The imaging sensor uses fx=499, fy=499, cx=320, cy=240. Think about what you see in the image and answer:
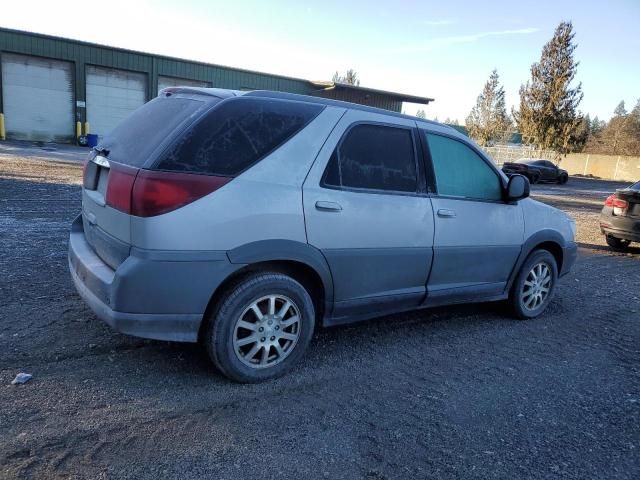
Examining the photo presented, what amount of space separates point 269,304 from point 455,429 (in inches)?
54.1

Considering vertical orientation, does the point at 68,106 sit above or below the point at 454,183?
above

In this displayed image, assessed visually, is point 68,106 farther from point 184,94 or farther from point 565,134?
point 565,134

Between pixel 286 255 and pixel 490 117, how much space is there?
47.0 meters

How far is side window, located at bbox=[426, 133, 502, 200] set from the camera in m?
4.16

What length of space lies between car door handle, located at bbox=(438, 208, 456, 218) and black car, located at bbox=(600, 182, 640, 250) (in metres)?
6.57

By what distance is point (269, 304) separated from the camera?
10.7ft

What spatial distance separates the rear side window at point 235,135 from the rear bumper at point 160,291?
0.54m

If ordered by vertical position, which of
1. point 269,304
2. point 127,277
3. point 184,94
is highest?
point 184,94

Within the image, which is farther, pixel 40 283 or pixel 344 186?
pixel 40 283

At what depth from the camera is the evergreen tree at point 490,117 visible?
149ft

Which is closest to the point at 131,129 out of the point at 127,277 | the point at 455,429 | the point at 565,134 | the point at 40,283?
the point at 127,277

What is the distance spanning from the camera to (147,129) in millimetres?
3293

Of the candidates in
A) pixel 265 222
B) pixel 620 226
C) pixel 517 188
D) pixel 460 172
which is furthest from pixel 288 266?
pixel 620 226

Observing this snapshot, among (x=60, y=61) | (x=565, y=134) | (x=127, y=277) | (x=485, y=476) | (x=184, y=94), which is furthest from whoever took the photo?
(x=565, y=134)
